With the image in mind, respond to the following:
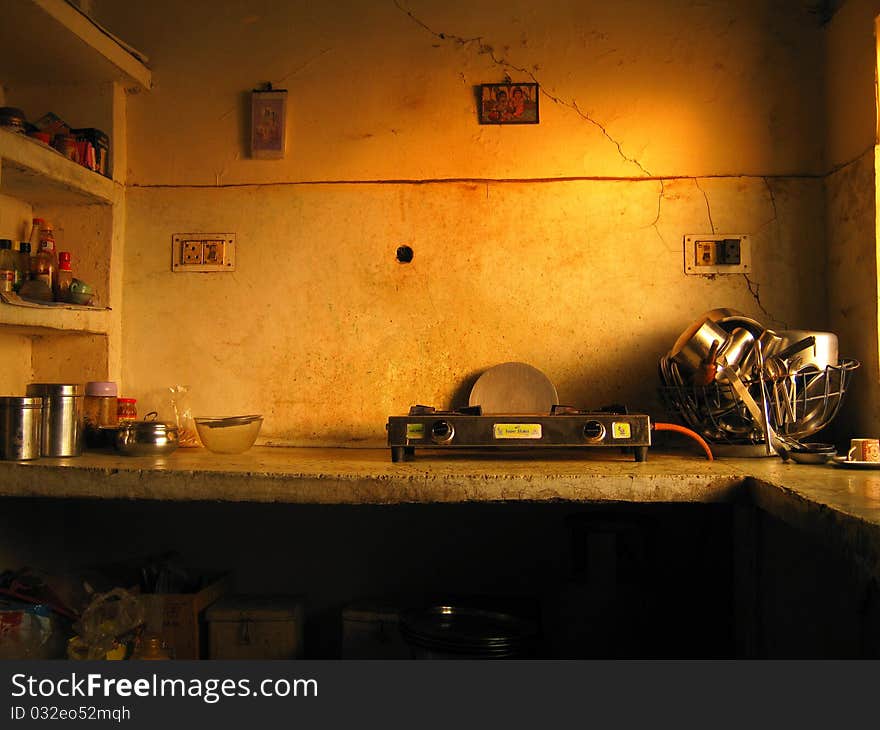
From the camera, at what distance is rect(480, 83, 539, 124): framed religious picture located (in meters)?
2.33

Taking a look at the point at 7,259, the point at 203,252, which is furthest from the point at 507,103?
the point at 7,259

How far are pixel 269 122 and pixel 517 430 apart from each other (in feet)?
4.67

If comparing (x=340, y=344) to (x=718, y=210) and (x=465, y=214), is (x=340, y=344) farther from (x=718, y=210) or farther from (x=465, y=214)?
(x=718, y=210)

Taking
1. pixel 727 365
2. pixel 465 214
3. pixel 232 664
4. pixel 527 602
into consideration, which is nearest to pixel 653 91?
pixel 465 214

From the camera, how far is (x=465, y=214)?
Result: 233cm

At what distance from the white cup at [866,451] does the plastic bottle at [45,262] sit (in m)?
2.32

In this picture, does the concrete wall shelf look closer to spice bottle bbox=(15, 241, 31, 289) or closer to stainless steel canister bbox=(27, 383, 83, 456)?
spice bottle bbox=(15, 241, 31, 289)

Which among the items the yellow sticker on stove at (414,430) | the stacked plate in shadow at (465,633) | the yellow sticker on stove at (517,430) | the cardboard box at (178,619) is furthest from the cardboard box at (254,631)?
the yellow sticker on stove at (517,430)

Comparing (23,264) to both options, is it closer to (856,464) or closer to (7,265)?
(7,265)

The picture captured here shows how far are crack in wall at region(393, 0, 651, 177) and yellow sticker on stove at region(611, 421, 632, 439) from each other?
3.20 ft

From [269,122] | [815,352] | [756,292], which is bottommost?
[815,352]

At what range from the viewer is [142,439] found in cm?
195

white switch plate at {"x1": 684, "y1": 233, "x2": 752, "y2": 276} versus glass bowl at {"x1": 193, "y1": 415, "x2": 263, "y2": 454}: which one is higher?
white switch plate at {"x1": 684, "y1": 233, "x2": 752, "y2": 276}

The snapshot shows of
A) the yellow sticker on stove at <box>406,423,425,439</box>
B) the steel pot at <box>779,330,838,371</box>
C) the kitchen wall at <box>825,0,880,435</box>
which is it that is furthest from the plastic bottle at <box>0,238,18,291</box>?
the kitchen wall at <box>825,0,880,435</box>
